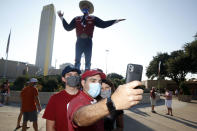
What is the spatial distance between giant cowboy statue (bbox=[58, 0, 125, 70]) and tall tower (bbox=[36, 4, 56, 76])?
88671 mm

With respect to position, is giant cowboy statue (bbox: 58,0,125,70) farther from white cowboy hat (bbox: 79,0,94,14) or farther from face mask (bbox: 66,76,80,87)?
face mask (bbox: 66,76,80,87)

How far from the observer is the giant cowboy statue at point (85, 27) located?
3.81 m

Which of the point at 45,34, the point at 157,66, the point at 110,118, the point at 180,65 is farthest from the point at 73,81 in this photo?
the point at 45,34

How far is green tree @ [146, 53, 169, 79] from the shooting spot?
50438 mm

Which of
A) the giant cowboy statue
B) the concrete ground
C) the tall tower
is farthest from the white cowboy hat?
the tall tower

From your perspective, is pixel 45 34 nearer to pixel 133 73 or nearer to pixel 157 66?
pixel 157 66

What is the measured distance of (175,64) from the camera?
41.1 metres

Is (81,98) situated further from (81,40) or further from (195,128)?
(195,128)

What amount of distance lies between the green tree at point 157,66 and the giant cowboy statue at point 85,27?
162 feet

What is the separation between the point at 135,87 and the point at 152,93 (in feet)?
43.1

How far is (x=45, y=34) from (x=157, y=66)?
Result: 221ft

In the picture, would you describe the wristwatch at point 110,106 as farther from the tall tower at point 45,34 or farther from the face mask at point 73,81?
the tall tower at point 45,34

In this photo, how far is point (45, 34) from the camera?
92812 mm

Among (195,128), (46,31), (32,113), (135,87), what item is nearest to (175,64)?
(195,128)
